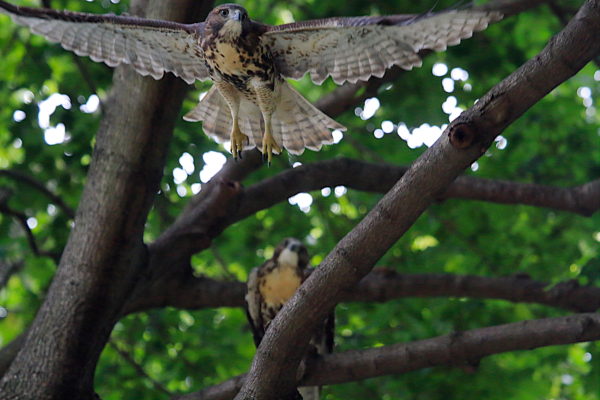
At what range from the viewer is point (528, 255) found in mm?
6418

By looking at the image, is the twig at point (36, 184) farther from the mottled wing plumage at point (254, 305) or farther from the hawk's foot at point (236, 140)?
the hawk's foot at point (236, 140)

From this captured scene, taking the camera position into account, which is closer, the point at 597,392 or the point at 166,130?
the point at 166,130

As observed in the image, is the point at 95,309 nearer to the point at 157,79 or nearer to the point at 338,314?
the point at 157,79

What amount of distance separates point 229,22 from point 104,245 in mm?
1435

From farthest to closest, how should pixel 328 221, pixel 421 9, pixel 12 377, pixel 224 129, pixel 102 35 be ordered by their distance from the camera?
pixel 328 221
pixel 421 9
pixel 224 129
pixel 102 35
pixel 12 377

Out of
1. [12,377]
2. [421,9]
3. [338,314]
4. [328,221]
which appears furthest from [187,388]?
[421,9]

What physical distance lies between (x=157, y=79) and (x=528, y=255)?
128 inches

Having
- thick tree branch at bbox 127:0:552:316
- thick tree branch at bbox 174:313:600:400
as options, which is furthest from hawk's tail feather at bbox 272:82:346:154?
thick tree branch at bbox 174:313:600:400

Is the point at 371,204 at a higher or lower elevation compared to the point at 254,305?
higher

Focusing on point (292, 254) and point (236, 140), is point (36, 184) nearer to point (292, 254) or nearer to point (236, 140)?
point (236, 140)

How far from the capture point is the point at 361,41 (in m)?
4.50

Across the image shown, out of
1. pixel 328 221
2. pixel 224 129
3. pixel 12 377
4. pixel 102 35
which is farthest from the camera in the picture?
pixel 328 221

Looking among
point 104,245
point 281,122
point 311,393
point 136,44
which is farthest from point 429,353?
point 136,44

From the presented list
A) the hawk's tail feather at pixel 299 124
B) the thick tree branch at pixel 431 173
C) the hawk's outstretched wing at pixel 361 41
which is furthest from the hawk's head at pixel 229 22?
the thick tree branch at pixel 431 173
